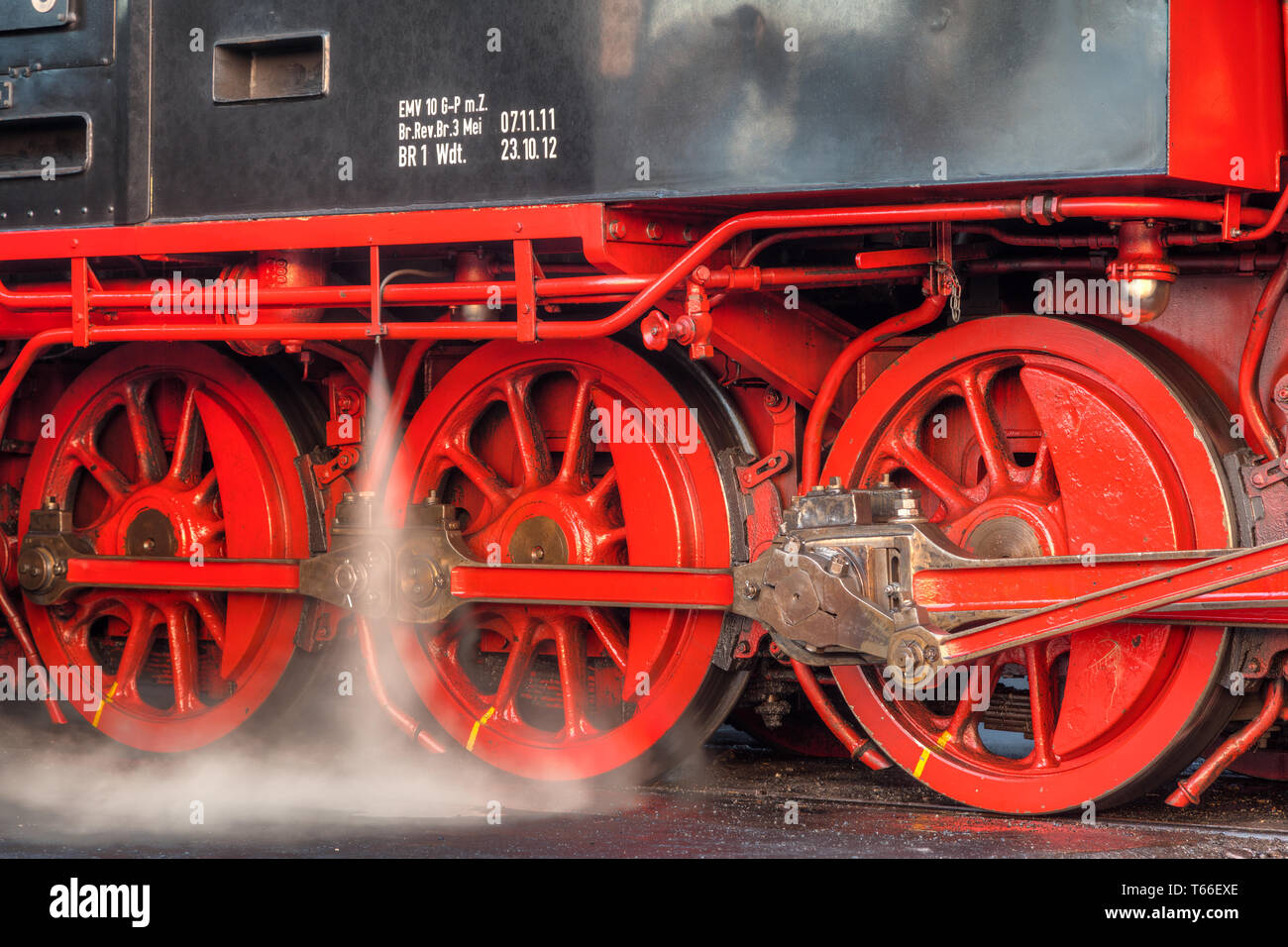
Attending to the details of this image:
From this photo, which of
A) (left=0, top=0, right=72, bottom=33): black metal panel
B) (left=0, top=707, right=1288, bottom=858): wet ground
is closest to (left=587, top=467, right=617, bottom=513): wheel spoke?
(left=0, top=707, right=1288, bottom=858): wet ground

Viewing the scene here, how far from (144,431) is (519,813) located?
6.43 feet

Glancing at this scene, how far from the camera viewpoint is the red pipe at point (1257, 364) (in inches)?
150

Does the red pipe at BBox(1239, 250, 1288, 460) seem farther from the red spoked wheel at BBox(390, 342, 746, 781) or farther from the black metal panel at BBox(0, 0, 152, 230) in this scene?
the black metal panel at BBox(0, 0, 152, 230)

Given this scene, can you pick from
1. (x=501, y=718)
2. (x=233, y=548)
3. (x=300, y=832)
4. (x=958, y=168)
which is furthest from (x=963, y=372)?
(x=233, y=548)

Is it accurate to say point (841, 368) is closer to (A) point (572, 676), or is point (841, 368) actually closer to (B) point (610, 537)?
(B) point (610, 537)

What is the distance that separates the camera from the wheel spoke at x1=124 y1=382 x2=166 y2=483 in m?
5.36

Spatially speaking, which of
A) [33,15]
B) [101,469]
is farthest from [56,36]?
[101,469]

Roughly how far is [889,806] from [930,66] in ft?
6.24

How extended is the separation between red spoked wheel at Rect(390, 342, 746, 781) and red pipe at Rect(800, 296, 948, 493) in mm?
329

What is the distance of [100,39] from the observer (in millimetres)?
4535

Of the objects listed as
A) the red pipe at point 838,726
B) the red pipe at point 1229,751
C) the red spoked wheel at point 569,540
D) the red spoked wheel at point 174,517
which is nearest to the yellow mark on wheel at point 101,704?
the red spoked wheel at point 174,517

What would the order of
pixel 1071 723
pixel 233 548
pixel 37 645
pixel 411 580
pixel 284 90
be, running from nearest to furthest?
pixel 1071 723, pixel 284 90, pixel 411 580, pixel 233 548, pixel 37 645

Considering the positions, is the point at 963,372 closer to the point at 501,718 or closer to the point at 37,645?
the point at 501,718

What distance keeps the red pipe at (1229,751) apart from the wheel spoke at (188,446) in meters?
3.21
